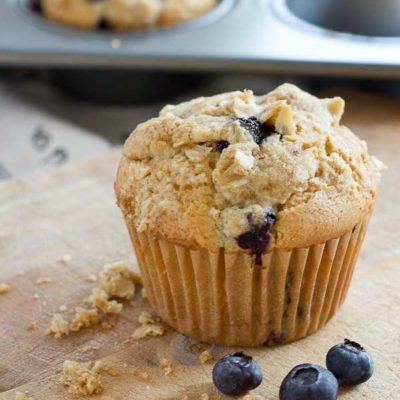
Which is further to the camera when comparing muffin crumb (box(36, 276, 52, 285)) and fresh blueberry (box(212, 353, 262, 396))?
muffin crumb (box(36, 276, 52, 285))

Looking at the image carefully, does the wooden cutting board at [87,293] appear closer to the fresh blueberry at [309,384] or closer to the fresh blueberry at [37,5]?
the fresh blueberry at [309,384]

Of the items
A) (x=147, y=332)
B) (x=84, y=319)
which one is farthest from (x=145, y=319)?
(x=84, y=319)

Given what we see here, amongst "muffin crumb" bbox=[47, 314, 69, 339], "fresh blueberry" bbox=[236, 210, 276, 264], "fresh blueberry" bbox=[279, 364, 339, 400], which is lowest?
"muffin crumb" bbox=[47, 314, 69, 339]

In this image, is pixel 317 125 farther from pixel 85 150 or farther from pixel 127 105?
pixel 127 105

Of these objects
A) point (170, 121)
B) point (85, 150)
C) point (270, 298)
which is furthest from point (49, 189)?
point (270, 298)

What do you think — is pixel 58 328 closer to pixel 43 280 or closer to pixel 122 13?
pixel 43 280

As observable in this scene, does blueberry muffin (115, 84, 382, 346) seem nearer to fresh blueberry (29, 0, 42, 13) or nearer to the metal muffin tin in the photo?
the metal muffin tin

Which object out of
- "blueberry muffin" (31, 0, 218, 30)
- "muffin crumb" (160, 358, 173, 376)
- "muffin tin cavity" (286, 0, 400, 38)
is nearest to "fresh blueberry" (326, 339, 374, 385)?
"muffin crumb" (160, 358, 173, 376)
